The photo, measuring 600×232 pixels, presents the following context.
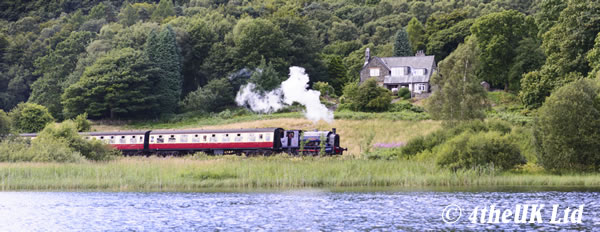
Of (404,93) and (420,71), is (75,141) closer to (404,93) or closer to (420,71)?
(404,93)

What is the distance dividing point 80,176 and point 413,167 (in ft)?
60.9

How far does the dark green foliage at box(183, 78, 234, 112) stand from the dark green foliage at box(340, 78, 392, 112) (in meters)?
20.5

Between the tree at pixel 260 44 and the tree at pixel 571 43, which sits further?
the tree at pixel 260 44

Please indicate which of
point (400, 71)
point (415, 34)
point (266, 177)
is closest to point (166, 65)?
point (400, 71)

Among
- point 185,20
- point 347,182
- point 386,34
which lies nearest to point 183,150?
point 347,182

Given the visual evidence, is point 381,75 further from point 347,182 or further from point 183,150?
point 347,182

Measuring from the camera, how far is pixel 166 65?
97.9m

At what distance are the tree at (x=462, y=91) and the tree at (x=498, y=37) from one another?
128ft

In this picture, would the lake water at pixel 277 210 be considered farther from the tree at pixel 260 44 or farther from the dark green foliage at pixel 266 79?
the tree at pixel 260 44

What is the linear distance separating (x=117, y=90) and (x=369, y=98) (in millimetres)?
32352

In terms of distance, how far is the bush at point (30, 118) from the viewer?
3391 inches

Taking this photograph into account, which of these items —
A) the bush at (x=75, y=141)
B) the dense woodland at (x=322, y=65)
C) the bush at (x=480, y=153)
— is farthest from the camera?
the bush at (x=75, y=141)

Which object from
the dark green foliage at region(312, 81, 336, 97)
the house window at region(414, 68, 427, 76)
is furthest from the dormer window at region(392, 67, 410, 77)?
the dark green foliage at region(312, 81, 336, 97)

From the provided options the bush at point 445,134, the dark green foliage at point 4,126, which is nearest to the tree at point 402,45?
the bush at point 445,134
